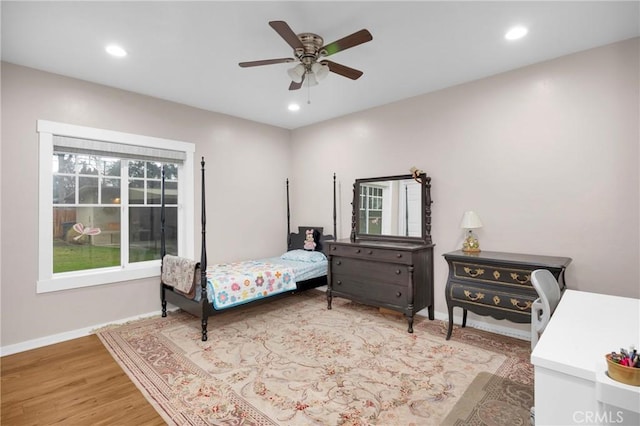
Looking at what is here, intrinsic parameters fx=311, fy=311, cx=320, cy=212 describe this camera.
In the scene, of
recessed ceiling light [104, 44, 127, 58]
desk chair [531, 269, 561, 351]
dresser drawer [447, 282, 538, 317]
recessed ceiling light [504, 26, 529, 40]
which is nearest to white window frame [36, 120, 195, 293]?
recessed ceiling light [104, 44, 127, 58]

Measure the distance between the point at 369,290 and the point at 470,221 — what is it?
1.35m

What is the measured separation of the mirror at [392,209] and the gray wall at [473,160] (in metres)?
0.16

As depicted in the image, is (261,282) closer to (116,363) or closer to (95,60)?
(116,363)

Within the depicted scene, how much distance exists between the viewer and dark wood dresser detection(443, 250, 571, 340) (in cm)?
261

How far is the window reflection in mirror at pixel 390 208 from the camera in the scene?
385 cm

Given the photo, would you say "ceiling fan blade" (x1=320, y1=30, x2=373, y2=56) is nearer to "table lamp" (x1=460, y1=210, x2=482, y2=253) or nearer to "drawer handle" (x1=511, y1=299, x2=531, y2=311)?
"table lamp" (x1=460, y1=210, x2=482, y2=253)

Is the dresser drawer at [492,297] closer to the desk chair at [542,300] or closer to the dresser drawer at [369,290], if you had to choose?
the dresser drawer at [369,290]

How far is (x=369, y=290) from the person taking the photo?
3.67 m

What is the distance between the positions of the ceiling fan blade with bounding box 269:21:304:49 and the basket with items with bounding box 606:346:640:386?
210 centimetres

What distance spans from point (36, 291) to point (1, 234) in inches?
24.6

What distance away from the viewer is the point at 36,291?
10.1 ft

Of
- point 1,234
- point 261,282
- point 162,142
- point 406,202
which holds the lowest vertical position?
point 261,282

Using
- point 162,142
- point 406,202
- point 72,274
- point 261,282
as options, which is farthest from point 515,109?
point 72,274

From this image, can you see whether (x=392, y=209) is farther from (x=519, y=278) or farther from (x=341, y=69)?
(x=341, y=69)
